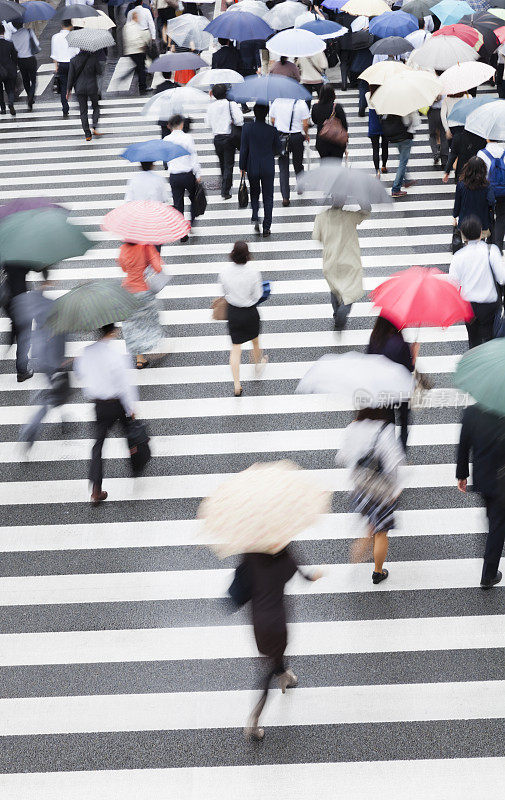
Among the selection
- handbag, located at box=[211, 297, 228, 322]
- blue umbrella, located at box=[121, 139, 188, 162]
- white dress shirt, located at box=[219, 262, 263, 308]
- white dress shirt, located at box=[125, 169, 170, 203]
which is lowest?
handbag, located at box=[211, 297, 228, 322]

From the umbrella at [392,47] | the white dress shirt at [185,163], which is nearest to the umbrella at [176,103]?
→ the white dress shirt at [185,163]

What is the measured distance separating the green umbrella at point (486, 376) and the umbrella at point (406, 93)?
6.42 m

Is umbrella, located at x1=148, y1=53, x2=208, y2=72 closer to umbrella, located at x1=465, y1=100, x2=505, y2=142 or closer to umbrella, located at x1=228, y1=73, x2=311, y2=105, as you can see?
umbrella, located at x1=228, y1=73, x2=311, y2=105

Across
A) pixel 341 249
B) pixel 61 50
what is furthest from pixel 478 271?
pixel 61 50

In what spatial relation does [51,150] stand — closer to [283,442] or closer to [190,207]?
[190,207]

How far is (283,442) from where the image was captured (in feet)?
25.5

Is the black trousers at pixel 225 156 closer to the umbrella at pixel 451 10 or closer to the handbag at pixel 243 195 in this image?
the handbag at pixel 243 195

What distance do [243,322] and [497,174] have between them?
11.3 ft

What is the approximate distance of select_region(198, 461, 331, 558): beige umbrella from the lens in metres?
4.23

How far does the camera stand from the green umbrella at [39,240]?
7.40m

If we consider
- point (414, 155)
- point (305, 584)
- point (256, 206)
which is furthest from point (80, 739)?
point (414, 155)

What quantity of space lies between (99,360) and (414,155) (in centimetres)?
931

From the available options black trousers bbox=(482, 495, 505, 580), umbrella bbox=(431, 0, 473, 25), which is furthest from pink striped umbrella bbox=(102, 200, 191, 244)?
umbrella bbox=(431, 0, 473, 25)

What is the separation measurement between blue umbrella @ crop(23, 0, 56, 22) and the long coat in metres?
9.65
